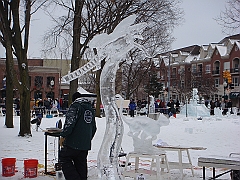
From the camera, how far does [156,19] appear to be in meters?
18.1

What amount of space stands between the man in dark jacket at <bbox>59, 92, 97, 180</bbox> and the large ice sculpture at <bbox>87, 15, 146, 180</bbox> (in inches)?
10.4

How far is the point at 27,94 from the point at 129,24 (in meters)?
8.04

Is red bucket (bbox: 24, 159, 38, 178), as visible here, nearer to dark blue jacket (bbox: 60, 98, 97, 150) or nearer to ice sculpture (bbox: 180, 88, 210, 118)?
dark blue jacket (bbox: 60, 98, 97, 150)

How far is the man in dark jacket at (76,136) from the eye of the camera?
5.42m

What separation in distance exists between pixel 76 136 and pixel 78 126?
155 mm

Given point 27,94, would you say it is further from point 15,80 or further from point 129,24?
point 129,24

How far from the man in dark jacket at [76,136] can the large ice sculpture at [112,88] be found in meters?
0.26

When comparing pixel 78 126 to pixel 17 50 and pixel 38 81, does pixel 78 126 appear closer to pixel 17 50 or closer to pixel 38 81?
pixel 17 50

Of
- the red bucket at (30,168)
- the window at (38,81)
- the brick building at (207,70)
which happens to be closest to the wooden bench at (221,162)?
the red bucket at (30,168)

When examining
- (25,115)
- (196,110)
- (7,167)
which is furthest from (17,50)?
(196,110)

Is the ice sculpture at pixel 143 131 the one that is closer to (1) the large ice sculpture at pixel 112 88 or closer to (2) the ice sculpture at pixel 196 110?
(1) the large ice sculpture at pixel 112 88

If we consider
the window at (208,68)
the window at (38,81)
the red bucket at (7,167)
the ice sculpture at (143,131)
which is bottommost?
Answer: the red bucket at (7,167)

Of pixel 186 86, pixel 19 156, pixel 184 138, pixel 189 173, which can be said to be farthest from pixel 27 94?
pixel 186 86

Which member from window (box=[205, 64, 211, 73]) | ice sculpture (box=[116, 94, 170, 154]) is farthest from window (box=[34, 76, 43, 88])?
ice sculpture (box=[116, 94, 170, 154])
